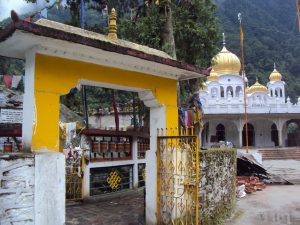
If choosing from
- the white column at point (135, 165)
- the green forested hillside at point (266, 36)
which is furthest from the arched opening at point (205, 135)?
the white column at point (135, 165)

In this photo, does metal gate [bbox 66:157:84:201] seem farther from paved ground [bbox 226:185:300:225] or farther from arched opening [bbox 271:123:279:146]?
arched opening [bbox 271:123:279:146]

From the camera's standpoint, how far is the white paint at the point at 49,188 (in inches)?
187

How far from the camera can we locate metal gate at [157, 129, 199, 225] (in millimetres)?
6418

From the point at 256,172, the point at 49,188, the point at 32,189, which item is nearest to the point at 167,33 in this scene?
the point at 256,172

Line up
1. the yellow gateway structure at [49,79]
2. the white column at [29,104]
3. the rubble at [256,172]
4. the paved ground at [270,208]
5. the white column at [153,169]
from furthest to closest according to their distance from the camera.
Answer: the rubble at [256,172], the paved ground at [270,208], the white column at [153,169], the white column at [29,104], the yellow gateway structure at [49,79]

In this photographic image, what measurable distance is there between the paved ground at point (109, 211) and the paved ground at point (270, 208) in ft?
7.66

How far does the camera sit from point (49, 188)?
15.9 ft

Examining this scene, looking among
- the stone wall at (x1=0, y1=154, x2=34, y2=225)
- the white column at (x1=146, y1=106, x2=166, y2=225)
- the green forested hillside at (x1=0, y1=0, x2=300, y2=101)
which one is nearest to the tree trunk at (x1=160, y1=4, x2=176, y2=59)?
the white column at (x1=146, y1=106, x2=166, y2=225)

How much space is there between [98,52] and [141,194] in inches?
240

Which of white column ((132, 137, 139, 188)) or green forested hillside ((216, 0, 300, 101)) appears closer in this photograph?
white column ((132, 137, 139, 188))

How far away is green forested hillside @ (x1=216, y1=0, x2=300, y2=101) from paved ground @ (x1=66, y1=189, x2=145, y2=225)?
50.5m

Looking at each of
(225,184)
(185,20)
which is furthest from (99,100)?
(225,184)

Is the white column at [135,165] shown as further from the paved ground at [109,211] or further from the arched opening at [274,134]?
the arched opening at [274,134]

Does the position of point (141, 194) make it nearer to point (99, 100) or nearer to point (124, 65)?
point (124, 65)
